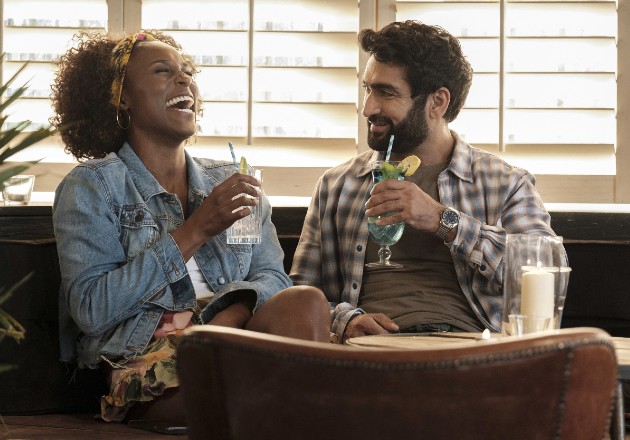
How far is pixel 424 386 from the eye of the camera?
1.14 m

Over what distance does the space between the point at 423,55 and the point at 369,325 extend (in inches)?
36.6

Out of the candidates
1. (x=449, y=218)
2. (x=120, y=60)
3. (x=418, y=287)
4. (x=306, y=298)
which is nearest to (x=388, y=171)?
(x=449, y=218)

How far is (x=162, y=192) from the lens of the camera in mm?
2773

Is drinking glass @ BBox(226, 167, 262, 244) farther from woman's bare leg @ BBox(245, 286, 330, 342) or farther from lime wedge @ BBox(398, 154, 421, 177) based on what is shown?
lime wedge @ BBox(398, 154, 421, 177)

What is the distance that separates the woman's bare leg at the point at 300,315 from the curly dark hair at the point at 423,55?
0.96 meters

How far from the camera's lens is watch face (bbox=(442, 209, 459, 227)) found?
2855 millimetres

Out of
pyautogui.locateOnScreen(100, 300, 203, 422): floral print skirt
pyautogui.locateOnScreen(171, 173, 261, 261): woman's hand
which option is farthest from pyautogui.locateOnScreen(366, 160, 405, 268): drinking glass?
pyautogui.locateOnScreen(100, 300, 203, 422): floral print skirt

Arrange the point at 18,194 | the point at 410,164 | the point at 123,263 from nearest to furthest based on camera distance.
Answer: the point at 123,263, the point at 410,164, the point at 18,194

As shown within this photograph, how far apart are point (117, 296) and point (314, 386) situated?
1459mm

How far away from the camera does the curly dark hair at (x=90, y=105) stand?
2.93 metres

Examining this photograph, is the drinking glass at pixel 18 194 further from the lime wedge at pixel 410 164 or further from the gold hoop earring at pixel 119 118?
the lime wedge at pixel 410 164

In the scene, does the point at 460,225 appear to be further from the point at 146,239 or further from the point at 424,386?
the point at 424,386

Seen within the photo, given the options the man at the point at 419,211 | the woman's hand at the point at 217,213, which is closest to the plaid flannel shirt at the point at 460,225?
the man at the point at 419,211

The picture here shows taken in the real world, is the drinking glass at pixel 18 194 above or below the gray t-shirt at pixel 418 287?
above
